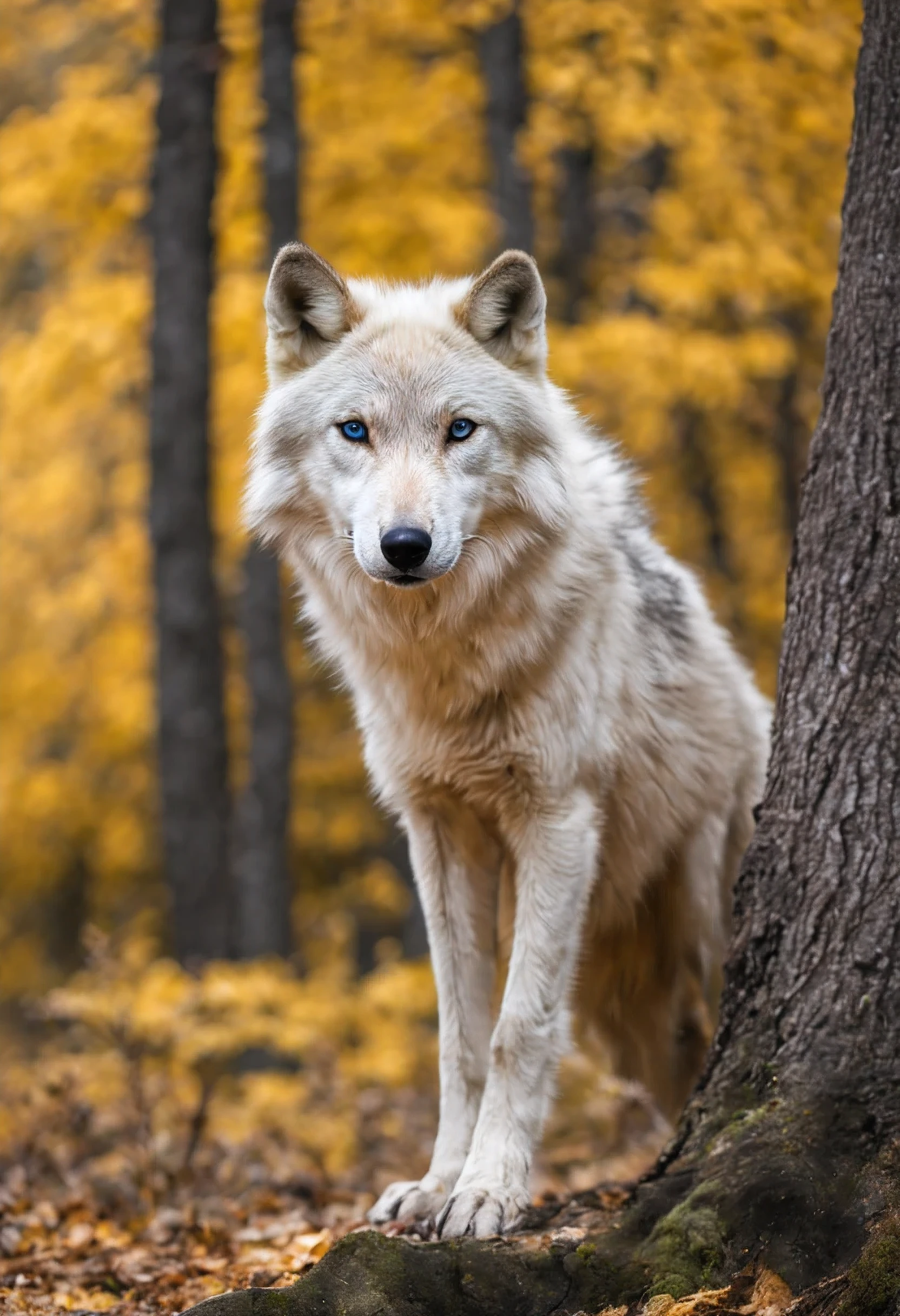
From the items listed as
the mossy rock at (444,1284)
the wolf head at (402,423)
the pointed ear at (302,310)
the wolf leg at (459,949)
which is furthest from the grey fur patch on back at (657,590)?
the mossy rock at (444,1284)

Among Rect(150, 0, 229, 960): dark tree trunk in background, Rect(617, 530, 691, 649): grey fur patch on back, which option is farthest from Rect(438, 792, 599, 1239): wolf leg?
Rect(150, 0, 229, 960): dark tree trunk in background

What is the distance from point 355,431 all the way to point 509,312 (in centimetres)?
73

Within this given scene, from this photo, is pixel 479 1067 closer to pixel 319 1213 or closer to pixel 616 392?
pixel 319 1213

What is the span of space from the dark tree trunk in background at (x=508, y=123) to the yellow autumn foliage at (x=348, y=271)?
0.18 metres

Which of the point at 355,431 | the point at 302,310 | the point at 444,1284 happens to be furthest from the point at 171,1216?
the point at 302,310

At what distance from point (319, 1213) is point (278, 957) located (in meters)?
5.76

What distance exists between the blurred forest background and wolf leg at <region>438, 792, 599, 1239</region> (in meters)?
0.66

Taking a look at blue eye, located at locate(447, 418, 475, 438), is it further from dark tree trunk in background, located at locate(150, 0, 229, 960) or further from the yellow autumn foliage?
dark tree trunk in background, located at locate(150, 0, 229, 960)

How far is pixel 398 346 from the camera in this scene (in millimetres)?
4125

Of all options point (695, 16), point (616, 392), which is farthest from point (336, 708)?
point (695, 16)

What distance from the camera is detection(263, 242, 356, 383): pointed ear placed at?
4168 millimetres

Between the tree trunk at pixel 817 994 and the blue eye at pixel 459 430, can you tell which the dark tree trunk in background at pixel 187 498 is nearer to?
the blue eye at pixel 459 430

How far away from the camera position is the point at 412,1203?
395cm

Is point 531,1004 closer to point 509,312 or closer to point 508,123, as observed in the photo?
point 509,312
